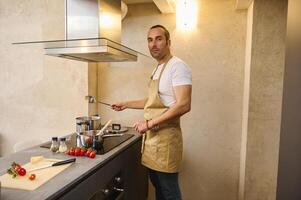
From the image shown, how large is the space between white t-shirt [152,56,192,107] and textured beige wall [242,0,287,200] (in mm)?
605

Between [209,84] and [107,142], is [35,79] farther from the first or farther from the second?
[209,84]

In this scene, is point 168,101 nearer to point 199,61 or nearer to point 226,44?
point 199,61

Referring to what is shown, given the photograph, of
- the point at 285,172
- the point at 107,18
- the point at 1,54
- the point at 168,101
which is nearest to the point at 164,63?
the point at 168,101

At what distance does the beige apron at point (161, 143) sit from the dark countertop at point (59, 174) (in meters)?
0.19

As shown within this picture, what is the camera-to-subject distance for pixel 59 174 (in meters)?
1.00

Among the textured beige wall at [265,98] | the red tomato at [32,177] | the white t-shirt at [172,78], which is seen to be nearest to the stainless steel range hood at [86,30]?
the white t-shirt at [172,78]

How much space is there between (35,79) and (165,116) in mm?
1431

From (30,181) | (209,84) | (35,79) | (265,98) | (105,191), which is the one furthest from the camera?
(35,79)

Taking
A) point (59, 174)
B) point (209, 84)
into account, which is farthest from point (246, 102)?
point (59, 174)

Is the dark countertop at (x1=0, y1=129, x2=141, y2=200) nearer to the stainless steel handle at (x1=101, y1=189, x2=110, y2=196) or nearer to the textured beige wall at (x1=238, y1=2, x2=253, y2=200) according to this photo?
the stainless steel handle at (x1=101, y1=189, x2=110, y2=196)

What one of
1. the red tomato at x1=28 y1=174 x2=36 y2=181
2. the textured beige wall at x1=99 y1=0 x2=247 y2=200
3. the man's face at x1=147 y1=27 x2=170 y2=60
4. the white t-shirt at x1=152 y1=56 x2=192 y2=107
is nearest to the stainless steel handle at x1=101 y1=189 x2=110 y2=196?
the red tomato at x1=28 y1=174 x2=36 y2=181

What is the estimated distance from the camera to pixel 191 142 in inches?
80.6

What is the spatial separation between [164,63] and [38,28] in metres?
1.34

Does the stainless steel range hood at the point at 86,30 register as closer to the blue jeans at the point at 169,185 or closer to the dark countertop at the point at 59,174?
the dark countertop at the point at 59,174
